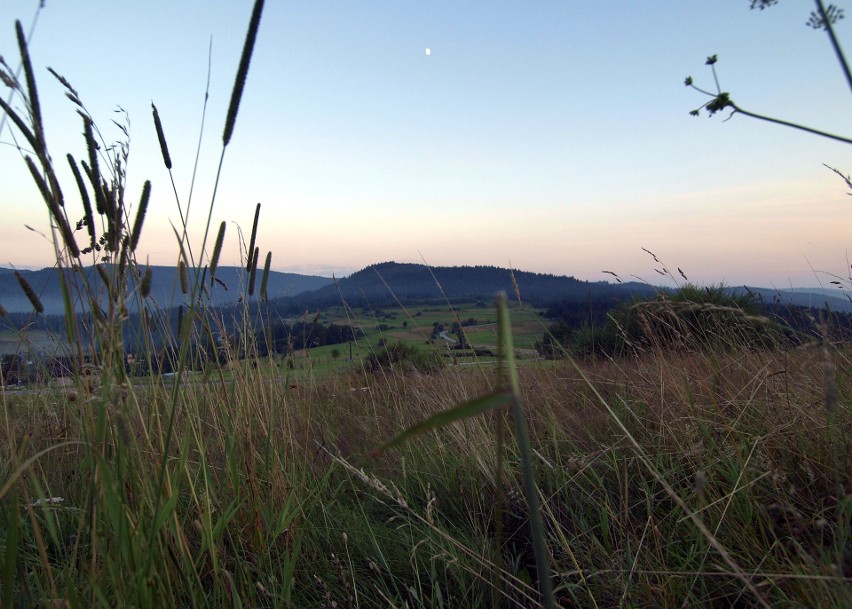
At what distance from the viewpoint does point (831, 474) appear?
6.38ft

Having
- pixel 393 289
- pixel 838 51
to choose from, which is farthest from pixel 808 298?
pixel 393 289

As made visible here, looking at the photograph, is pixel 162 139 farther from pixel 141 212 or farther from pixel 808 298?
pixel 808 298

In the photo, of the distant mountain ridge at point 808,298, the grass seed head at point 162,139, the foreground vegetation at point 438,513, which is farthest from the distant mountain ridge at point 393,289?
the foreground vegetation at point 438,513

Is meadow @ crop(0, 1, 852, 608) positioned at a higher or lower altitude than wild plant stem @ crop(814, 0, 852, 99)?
lower

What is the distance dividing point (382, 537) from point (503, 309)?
6.13 ft

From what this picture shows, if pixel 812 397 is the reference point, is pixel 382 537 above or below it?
below

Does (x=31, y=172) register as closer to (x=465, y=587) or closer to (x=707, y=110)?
(x=707, y=110)

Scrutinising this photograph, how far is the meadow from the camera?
112 cm

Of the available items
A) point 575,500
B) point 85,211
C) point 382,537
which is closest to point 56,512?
point 382,537

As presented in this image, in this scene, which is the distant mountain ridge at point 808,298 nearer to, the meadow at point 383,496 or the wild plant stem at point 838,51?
the meadow at point 383,496

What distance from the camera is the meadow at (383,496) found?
1.12m

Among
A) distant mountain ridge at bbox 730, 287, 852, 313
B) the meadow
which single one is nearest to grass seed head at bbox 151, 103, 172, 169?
the meadow

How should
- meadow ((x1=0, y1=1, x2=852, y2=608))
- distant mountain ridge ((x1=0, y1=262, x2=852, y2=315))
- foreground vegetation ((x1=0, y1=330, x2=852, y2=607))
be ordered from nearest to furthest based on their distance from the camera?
meadow ((x1=0, y1=1, x2=852, y2=608))
foreground vegetation ((x1=0, y1=330, x2=852, y2=607))
distant mountain ridge ((x1=0, y1=262, x2=852, y2=315))

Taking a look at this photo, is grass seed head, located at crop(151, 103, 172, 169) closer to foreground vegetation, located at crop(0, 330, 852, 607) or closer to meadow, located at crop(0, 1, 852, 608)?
meadow, located at crop(0, 1, 852, 608)
